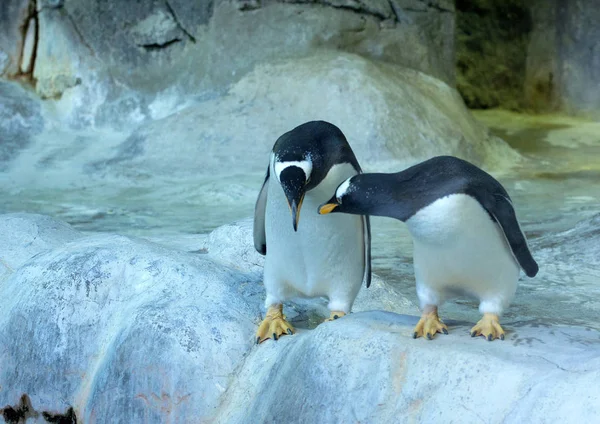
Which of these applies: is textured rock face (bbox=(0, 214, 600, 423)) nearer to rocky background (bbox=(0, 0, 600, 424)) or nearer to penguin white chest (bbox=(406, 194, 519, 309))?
rocky background (bbox=(0, 0, 600, 424))

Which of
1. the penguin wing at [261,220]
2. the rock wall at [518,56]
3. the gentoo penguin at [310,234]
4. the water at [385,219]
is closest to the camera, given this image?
the gentoo penguin at [310,234]

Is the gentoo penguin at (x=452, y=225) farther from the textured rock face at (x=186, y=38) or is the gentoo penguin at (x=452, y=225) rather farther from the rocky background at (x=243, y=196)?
the textured rock face at (x=186, y=38)

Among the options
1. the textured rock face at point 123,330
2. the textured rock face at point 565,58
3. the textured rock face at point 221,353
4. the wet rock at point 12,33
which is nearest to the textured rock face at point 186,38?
the wet rock at point 12,33

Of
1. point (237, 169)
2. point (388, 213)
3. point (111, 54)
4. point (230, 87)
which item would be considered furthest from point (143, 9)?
point (388, 213)

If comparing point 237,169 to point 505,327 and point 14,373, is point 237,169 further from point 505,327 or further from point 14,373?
point 505,327

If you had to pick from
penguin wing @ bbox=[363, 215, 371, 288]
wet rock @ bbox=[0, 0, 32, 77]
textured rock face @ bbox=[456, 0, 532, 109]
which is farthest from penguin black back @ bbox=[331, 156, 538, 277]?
textured rock face @ bbox=[456, 0, 532, 109]

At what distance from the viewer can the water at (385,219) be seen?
3785mm

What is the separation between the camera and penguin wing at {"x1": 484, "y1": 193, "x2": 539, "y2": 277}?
212 cm

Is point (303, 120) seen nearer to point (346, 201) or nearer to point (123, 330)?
point (123, 330)

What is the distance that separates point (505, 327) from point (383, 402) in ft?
1.18

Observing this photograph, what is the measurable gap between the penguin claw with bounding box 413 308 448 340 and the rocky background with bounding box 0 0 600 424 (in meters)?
0.03

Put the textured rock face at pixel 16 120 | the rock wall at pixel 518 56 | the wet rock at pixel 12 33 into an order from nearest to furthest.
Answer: the textured rock face at pixel 16 120 → the wet rock at pixel 12 33 → the rock wall at pixel 518 56

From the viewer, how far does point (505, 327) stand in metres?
2.26

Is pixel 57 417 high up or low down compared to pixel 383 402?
down
